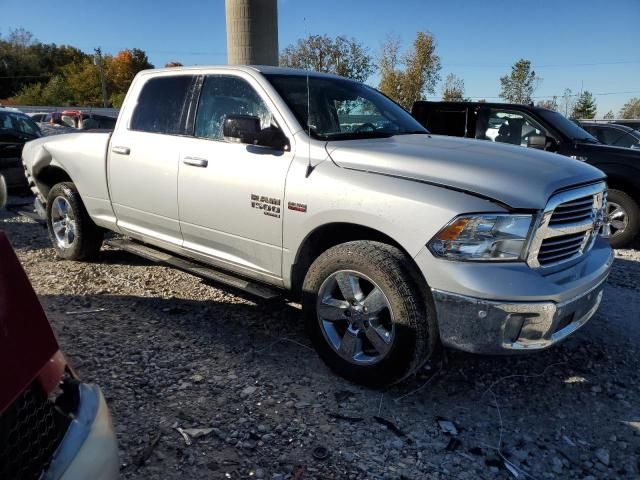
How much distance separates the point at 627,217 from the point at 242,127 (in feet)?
18.7

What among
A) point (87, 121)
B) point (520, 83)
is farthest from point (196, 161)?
point (520, 83)

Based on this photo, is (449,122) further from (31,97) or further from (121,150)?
(31,97)

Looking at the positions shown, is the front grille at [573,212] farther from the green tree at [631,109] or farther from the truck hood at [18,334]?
the green tree at [631,109]

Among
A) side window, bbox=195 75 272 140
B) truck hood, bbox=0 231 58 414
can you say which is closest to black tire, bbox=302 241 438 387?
side window, bbox=195 75 272 140

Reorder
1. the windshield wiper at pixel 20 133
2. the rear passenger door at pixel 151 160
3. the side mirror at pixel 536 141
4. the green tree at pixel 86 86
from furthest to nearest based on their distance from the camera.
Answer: the green tree at pixel 86 86, the windshield wiper at pixel 20 133, the side mirror at pixel 536 141, the rear passenger door at pixel 151 160

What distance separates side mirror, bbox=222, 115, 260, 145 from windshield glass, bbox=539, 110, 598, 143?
5.27 metres

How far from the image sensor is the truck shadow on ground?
2.63m

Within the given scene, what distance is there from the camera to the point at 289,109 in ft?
11.1

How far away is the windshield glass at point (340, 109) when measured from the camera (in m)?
3.45

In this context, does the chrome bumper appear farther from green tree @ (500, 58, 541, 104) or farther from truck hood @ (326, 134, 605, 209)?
green tree @ (500, 58, 541, 104)

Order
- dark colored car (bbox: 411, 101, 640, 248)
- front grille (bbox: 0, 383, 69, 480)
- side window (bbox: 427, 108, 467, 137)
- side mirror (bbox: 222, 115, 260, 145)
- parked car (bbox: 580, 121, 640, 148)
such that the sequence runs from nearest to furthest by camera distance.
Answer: front grille (bbox: 0, 383, 69, 480) → side mirror (bbox: 222, 115, 260, 145) → dark colored car (bbox: 411, 101, 640, 248) → side window (bbox: 427, 108, 467, 137) → parked car (bbox: 580, 121, 640, 148)

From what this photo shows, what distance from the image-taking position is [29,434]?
4.19 ft

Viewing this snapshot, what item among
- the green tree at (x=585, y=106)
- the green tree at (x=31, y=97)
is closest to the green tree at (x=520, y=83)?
the green tree at (x=585, y=106)

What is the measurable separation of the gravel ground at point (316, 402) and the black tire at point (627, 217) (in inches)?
107
